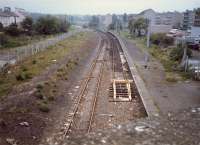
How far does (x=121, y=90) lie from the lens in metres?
21.6

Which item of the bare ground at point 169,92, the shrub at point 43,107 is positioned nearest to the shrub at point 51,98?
the shrub at point 43,107

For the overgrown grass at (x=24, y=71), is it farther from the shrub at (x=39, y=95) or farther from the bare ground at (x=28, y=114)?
the shrub at (x=39, y=95)

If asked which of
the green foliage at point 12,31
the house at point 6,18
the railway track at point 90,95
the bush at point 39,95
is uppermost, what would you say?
the house at point 6,18

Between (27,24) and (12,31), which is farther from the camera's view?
(27,24)

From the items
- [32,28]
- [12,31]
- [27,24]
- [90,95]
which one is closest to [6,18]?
[32,28]

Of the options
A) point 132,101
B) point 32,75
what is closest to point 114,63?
point 32,75

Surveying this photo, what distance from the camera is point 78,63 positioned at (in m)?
32.8

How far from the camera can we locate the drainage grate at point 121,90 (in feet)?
64.8

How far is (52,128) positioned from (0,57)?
23756mm

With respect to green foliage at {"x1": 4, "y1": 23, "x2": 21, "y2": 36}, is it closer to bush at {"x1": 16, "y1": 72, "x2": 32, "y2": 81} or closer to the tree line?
the tree line

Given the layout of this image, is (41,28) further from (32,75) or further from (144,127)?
(144,127)

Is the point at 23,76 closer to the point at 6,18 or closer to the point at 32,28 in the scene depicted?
the point at 32,28

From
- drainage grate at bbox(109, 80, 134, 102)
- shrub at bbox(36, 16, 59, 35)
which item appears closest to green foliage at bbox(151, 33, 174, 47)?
shrub at bbox(36, 16, 59, 35)

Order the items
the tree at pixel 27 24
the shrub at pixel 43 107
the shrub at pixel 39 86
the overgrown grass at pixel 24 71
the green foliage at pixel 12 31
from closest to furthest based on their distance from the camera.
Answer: the shrub at pixel 43 107 < the shrub at pixel 39 86 < the overgrown grass at pixel 24 71 < the green foliage at pixel 12 31 < the tree at pixel 27 24
